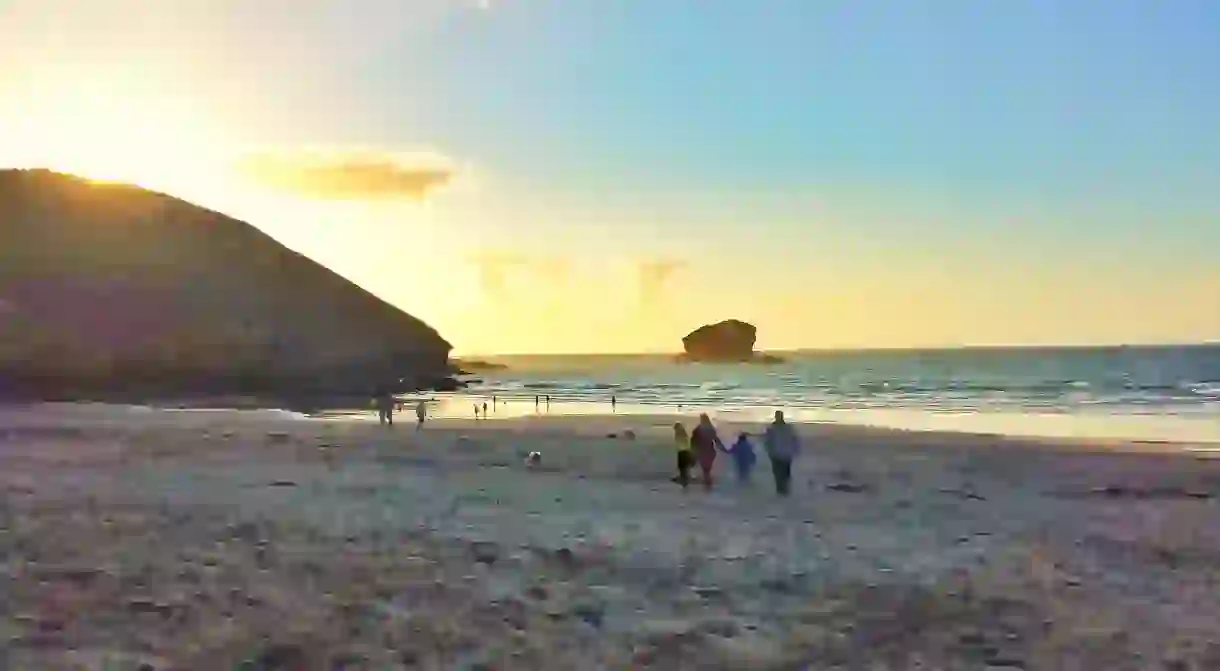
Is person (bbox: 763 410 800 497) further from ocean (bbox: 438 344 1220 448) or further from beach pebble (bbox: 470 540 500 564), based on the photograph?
ocean (bbox: 438 344 1220 448)

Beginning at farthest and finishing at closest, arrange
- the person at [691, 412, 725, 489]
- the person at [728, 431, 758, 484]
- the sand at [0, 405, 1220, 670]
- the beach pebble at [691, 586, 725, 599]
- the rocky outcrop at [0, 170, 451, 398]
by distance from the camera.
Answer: the rocky outcrop at [0, 170, 451, 398] < the person at [728, 431, 758, 484] < the person at [691, 412, 725, 489] < the beach pebble at [691, 586, 725, 599] < the sand at [0, 405, 1220, 670]

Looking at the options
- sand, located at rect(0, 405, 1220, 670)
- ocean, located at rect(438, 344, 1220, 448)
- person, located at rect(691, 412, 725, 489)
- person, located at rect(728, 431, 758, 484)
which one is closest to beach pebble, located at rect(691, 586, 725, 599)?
sand, located at rect(0, 405, 1220, 670)

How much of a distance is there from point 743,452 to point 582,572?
9.18 metres

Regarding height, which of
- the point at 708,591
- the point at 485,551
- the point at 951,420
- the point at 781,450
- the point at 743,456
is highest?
the point at 781,450

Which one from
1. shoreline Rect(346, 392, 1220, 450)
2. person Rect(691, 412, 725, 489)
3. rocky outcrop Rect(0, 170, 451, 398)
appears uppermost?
rocky outcrop Rect(0, 170, 451, 398)

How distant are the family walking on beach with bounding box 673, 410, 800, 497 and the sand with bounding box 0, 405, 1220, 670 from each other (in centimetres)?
48

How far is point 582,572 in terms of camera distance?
9.59m

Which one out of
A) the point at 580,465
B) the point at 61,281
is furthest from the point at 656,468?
the point at 61,281

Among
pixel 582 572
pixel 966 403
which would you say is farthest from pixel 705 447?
pixel 966 403

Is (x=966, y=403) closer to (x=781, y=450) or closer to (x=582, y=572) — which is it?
(x=781, y=450)

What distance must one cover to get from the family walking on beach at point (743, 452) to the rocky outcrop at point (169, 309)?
53.4 metres

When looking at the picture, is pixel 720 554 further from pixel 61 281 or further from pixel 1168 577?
pixel 61 281

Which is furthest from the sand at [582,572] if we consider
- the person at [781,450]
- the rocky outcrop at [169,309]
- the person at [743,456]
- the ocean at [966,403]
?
the rocky outcrop at [169,309]

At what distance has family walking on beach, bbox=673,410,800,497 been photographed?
1736cm
